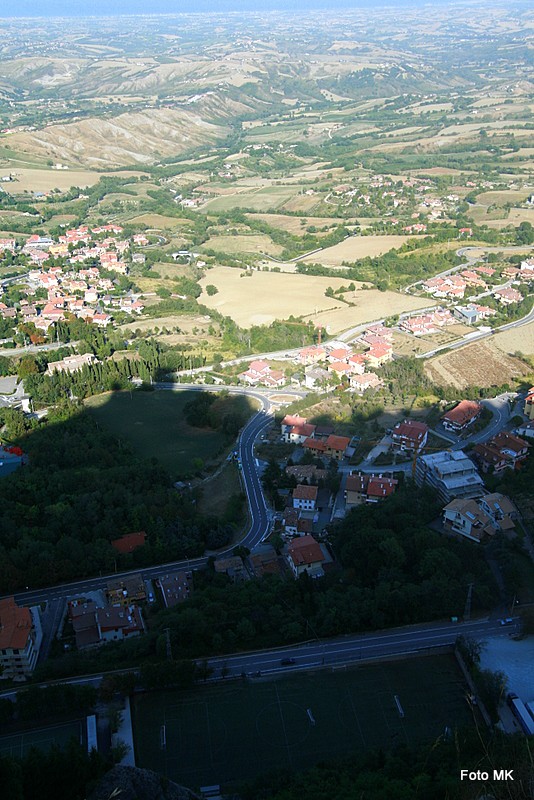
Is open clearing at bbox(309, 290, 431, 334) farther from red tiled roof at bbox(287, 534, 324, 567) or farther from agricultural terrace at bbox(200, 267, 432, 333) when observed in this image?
red tiled roof at bbox(287, 534, 324, 567)

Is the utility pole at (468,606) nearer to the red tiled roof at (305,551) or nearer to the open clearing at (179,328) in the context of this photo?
the red tiled roof at (305,551)

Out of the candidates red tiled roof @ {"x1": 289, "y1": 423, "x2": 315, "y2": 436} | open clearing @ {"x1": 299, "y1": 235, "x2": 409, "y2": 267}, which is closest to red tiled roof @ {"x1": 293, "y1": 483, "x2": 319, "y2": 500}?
red tiled roof @ {"x1": 289, "y1": 423, "x2": 315, "y2": 436}

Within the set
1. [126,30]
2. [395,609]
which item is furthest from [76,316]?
[126,30]

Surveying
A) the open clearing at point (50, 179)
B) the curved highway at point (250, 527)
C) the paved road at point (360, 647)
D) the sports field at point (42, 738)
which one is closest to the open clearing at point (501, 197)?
the open clearing at point (50, 179)

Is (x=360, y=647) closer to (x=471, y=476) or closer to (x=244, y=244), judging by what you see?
(x=471, y=476)

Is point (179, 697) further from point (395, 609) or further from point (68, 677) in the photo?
point (395, 609)

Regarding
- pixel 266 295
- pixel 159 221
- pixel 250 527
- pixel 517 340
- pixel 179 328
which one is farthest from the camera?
pixel 159 221

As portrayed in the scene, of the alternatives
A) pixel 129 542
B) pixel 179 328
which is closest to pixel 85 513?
pixel 129 542
